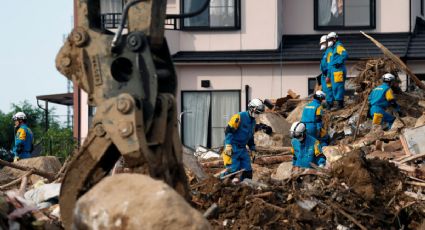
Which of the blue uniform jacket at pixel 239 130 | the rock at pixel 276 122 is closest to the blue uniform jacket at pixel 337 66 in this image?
the rock at pixel 276 122

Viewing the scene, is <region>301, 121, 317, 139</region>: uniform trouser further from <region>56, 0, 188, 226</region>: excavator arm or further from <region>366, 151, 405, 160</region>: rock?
<region>56, 0, 188, 226</region>: excavator arm

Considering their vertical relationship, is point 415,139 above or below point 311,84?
below

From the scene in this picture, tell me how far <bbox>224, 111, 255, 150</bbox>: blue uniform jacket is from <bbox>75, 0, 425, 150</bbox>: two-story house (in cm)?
1151

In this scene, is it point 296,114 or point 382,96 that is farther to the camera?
point 296,114

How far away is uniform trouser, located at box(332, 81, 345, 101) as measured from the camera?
2320 cm

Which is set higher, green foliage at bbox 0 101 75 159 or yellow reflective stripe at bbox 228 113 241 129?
yellow reflective stripe at bbox 228 113 241 129

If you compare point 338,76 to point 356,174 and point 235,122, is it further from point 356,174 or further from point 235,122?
point 356,174

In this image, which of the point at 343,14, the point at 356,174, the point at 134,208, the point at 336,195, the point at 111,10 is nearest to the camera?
the point at 134,208

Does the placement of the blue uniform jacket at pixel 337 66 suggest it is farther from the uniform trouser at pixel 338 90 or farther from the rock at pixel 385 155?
the rock at pixel 385 155

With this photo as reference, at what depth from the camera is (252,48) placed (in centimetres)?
2952

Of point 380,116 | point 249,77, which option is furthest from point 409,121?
point 249,77

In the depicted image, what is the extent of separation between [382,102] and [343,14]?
25.9 ft

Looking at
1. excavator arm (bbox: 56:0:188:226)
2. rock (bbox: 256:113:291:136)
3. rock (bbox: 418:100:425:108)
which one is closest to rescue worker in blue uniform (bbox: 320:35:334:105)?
rock (bbox: 256:113:291:136)

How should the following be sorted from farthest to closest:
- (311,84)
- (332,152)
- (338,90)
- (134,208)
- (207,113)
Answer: (207,113) < (311,84) < (338,90) < (332,152) < (134,208)
